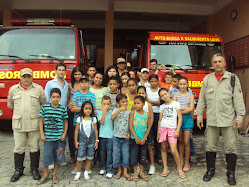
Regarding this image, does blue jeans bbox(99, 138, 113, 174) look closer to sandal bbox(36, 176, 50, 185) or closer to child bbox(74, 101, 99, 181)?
child bbox(74, 101, 99, 181)

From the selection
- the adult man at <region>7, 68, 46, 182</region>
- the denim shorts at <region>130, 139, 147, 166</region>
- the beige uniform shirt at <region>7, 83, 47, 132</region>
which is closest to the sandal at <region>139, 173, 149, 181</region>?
the denim shorts at <region>130, 139, 147, 166</region>

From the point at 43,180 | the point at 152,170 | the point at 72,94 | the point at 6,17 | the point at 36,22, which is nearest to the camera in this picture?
the point at 43,180

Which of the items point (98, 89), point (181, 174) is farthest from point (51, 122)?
point (181, 174)

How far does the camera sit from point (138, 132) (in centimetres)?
365

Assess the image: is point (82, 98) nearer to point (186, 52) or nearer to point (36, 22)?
point (36, 22)

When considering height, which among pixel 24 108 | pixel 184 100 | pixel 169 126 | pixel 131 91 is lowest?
pixel 169 126

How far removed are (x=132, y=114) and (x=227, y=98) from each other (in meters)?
1.35

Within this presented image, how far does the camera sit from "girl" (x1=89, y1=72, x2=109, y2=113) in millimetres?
4000

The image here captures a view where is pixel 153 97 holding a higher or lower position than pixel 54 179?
higher

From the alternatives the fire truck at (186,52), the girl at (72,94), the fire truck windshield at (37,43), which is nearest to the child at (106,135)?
the girl at (72,94)

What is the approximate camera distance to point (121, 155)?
12.1ft

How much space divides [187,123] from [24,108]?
2449 mm

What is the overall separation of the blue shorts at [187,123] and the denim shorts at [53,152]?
185 centimetres

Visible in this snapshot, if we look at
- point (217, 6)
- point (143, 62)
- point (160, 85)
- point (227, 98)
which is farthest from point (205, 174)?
point (217, 6)
